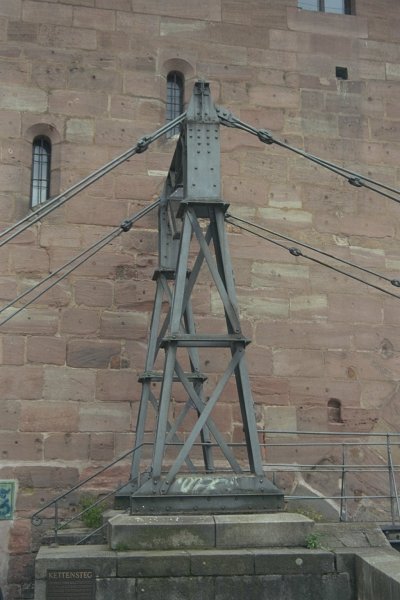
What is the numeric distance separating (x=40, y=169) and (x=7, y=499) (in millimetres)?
4718

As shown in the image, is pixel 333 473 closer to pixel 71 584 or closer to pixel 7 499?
pixel 7 499

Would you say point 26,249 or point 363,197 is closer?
point 26,249

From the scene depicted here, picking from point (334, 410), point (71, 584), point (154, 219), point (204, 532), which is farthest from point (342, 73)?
point (71, 584)

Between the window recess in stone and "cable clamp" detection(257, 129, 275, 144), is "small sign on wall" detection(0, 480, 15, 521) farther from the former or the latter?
the window recess in stone

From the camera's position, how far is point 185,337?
7.32 meters

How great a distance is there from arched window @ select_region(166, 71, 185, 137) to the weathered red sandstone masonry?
21 cm

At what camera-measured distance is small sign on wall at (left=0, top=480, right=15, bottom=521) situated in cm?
969

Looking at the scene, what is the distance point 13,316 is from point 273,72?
5637 mm

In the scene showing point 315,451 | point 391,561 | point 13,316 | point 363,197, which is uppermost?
point 363,197

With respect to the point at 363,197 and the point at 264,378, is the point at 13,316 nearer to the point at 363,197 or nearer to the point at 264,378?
the point at 264,378

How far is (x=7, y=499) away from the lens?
32.0 ft

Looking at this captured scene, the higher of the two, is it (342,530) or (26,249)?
(26,249)

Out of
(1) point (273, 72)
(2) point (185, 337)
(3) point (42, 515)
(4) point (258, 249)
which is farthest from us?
(1) point (273, 72)

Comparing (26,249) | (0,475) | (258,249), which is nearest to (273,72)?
(258,249)
